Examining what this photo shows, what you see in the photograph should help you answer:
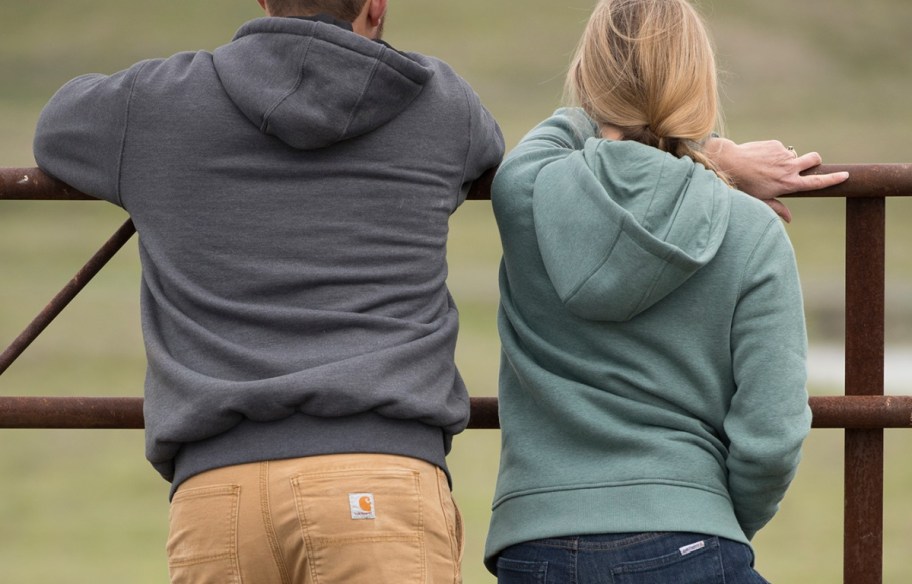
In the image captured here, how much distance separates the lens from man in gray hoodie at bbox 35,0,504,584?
1001 millimetres

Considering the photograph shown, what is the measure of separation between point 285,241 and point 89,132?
7.5 inches

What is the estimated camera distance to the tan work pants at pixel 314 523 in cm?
99

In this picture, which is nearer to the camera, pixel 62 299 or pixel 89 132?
pixel 89 132

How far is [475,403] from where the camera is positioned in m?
1.26

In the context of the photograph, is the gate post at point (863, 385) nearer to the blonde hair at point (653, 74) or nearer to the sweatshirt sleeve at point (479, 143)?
the blonde hair at point (653, 74)

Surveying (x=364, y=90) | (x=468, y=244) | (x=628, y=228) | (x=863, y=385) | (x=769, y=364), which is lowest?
(x=468, y=244)

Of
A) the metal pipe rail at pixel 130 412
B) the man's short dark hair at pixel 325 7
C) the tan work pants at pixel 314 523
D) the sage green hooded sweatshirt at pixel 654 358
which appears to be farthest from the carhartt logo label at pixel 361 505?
the man's short dark hair at pixel 325 7

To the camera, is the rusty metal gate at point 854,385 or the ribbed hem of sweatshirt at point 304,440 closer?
the ribbed hem of sweatshirt at point 304,440

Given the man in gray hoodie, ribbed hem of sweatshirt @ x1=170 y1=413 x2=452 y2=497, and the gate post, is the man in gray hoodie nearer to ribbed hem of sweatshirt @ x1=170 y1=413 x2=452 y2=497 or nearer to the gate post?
ribbed hem of sweatshirt @ x1=170 y1=413 x2=452 y2=497

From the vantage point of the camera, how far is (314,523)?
3.26ft

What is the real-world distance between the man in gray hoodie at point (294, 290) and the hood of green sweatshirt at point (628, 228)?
0.10 m

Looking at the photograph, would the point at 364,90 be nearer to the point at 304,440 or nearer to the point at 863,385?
the point at 304,440

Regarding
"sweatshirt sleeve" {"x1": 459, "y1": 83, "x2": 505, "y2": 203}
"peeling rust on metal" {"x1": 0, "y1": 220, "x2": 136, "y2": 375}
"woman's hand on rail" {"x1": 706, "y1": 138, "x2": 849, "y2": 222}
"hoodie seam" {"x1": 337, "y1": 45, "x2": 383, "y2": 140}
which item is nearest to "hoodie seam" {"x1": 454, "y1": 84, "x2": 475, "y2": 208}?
"sweatshirt sleeve" {"x1": 459, "y1": 83, "x2": 505, "y2": 203}

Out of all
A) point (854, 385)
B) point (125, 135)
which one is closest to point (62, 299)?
point (125, 135)
